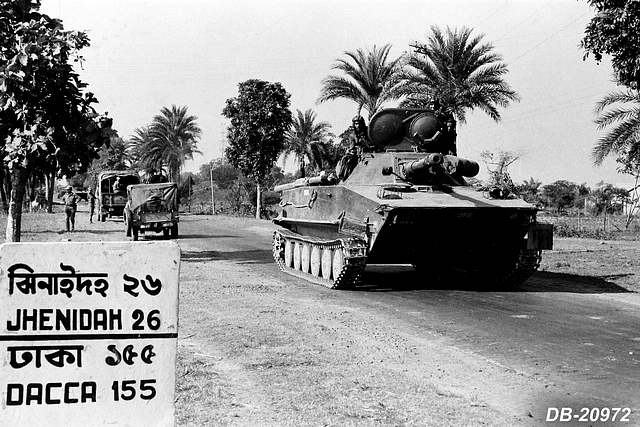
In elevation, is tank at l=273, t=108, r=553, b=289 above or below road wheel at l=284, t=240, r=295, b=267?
above

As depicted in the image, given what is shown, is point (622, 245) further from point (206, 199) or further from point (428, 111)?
point (206, 199)

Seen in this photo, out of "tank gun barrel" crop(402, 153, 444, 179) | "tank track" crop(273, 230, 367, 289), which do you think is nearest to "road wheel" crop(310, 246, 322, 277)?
"tank track" crop(273, 230, 367, 289)

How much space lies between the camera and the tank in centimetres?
1188

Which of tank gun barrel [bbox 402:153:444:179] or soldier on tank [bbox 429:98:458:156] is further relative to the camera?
soldier on tank [bbox 429:98:458:156]

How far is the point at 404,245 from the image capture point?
1243 cm

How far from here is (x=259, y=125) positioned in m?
39.0

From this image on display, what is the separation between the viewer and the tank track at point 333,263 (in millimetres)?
11836

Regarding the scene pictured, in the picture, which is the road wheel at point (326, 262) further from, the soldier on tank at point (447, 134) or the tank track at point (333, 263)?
the soldier on tank at point (447, 134)

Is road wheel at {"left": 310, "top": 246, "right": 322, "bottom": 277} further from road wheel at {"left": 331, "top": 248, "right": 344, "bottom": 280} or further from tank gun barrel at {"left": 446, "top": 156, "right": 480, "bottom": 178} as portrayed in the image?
tank gun barrel at {"left": 446, "top": 156, "right": 480, "bottom": 178}

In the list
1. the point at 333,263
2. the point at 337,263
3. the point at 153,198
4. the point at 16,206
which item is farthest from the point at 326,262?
the point at 153,198

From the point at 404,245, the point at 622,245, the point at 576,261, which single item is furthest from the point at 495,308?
the point at 622,245

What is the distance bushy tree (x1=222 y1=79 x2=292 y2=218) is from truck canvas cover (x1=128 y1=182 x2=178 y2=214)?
14.9m

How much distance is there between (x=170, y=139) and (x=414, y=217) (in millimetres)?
46332

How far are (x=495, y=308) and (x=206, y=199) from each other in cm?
6190
